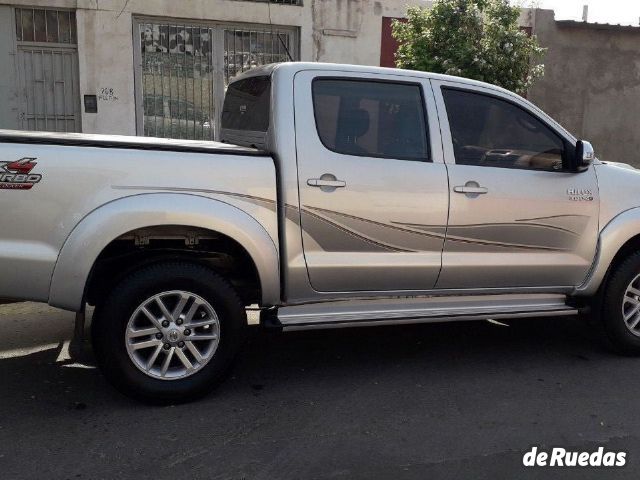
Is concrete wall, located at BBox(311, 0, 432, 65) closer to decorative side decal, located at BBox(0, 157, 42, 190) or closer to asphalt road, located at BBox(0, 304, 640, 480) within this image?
asphalt road, located at BBox(0, 304, 640, 480)

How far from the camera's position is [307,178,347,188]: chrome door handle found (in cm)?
382

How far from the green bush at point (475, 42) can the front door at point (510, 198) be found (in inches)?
179

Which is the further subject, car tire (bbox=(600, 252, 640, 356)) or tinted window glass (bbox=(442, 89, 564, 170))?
car tire (bbox=(600, 252, 640, 356))

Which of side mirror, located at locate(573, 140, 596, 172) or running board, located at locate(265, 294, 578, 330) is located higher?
side mirror, located at locate(573, 140, 596, 172)

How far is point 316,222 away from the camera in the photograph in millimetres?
3848

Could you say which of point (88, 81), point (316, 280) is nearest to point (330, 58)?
point (88, 81)

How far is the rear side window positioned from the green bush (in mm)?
4883

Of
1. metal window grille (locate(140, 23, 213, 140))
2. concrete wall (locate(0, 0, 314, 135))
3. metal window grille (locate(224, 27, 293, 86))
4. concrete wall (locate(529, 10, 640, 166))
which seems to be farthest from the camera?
concrete wall (locate(529, 10, 640, 166))

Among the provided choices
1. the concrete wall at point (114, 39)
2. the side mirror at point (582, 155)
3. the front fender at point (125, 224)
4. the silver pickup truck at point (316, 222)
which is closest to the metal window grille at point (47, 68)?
the concrete wall at point (114, 39)

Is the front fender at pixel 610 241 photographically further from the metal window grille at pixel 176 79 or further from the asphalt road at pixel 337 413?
the metal window grille at pixel 176 79

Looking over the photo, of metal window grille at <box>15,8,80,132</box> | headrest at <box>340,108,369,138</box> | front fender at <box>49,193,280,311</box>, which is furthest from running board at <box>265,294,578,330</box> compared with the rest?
metal window grille at <box>15,8,80,132</box>

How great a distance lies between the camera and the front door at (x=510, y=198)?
13.8ft

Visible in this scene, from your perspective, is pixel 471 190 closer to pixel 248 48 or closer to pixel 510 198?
pixel 510 198

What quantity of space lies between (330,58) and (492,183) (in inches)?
304
